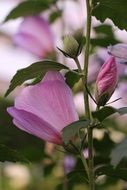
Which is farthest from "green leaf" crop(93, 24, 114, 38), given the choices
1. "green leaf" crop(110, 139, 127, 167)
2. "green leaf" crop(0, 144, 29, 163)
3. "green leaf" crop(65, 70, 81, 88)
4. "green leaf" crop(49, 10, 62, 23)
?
"green leaf" crop(110, 139, 127, 167)

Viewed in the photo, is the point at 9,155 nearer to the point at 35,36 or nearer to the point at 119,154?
the point at 119,154

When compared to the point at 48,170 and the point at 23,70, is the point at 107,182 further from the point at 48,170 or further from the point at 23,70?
the point at 23,70

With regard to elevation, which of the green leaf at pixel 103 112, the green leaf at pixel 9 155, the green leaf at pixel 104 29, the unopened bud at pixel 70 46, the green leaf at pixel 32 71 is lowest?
the green leaf at pixel 9 155

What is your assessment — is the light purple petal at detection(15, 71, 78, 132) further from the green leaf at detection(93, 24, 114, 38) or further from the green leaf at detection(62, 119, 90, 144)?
the green leaf at detection(93, 24, 114, 38)

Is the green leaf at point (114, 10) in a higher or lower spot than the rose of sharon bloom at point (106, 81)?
higher

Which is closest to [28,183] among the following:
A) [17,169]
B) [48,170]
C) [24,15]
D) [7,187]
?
[7,187]

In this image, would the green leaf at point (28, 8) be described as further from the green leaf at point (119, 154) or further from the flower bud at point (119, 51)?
the green leaf at point (119, 154)

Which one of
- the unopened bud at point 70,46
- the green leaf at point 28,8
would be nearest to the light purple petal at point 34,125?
the unopened bud at point 70,46
